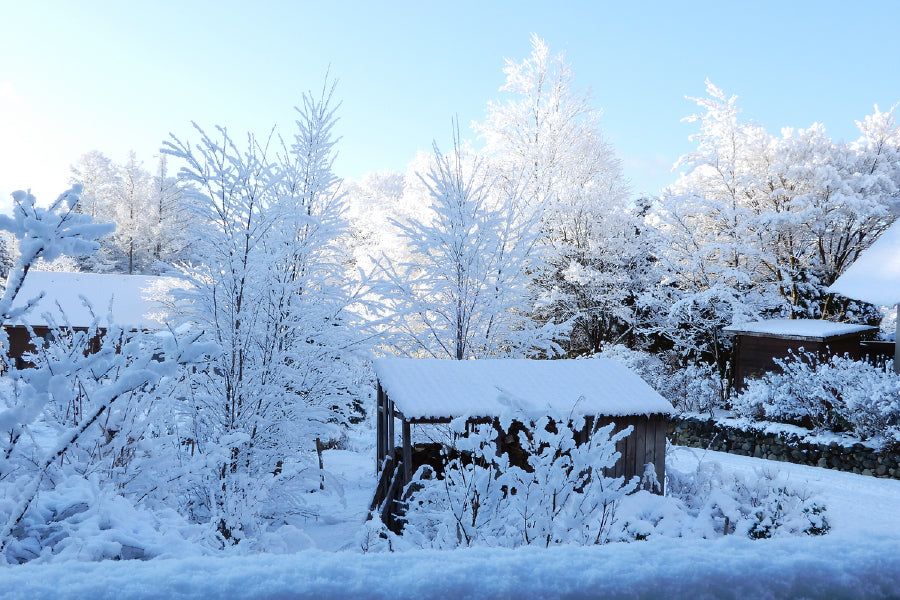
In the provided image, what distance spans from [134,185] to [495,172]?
1525 inches

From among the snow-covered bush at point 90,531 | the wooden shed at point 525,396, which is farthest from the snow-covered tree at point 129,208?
the snow-covered bush at point 90,531

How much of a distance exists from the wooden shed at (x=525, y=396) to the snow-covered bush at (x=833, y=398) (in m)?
5.43

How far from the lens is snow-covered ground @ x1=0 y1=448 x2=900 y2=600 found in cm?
74

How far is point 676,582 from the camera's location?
0.78 metres

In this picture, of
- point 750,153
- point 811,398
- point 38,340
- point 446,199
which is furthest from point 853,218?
point 38,340

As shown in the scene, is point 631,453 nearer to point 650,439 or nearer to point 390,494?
point 650,439

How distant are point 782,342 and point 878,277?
278cm

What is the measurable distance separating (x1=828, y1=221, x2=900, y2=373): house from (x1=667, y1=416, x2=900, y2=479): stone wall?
331 cm

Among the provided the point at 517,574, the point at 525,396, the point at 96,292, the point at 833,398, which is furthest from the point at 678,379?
the point at 96,292

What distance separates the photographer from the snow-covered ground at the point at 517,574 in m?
0.74

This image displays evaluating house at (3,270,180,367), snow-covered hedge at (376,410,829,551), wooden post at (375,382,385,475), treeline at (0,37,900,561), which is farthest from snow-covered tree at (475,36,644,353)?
house at (3,270,180,367)

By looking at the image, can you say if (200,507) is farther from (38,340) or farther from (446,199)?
(446,199)

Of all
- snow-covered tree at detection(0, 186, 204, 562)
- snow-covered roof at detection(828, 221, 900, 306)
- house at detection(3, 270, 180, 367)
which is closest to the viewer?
snow-covered tree at detection(0, 186, 204, 562)

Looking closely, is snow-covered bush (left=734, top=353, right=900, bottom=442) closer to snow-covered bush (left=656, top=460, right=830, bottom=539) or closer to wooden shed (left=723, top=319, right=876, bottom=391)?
wooden shed (left=723, top=319, right=876, bottom=391)
